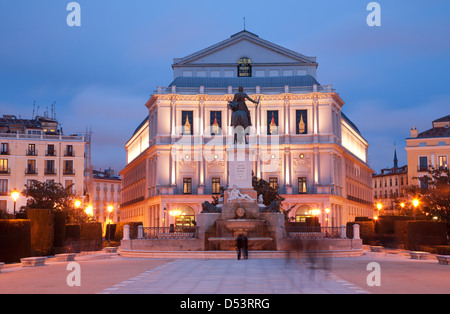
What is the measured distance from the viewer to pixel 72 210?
64500 mm

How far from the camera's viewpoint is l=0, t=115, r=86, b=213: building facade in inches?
3612

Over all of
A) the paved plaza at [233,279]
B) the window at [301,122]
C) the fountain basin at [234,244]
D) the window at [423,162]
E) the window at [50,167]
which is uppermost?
the window at [301,122]

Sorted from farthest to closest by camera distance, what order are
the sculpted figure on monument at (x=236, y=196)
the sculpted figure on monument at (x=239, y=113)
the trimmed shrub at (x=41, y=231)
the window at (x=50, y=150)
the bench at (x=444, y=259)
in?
1. the window at (x=50, y=150)
2. the trimmed shrub at (x=41, y=231)
3. the sculpted figure on monument at (x=239, y=113)
4. the sculpted figure on monument at (x=236, y=196)
5. the bench at (x=444, y=259)

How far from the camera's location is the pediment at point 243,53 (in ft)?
337

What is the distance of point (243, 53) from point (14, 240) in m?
73.0

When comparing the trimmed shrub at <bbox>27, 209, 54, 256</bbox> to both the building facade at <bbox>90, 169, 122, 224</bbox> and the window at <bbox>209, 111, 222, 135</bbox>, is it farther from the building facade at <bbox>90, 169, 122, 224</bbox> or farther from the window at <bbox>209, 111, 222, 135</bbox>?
the building facade at <bbox>90, 169, 122, 224</bbox>

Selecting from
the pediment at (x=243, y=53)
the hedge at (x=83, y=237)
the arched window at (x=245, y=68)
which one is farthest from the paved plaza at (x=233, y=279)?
the pediment at (x=243, y=53)

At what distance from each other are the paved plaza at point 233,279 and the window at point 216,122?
64309 millimetres

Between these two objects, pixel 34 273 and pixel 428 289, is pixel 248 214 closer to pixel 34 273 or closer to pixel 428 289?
pixel 34 273

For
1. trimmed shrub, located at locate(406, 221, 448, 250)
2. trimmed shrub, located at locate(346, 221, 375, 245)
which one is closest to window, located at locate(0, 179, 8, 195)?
trimmed shrub, located at locate(346, 221, 375, 245)

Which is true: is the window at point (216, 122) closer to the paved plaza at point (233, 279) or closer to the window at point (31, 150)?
the window at point (31, 150)

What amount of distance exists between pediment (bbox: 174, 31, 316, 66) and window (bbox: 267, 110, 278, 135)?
11.9 meters

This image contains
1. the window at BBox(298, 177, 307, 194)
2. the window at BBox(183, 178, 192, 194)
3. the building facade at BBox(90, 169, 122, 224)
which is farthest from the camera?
the building facade at BBox(90, 169, 122, 224)

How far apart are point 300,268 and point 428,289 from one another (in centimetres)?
805
